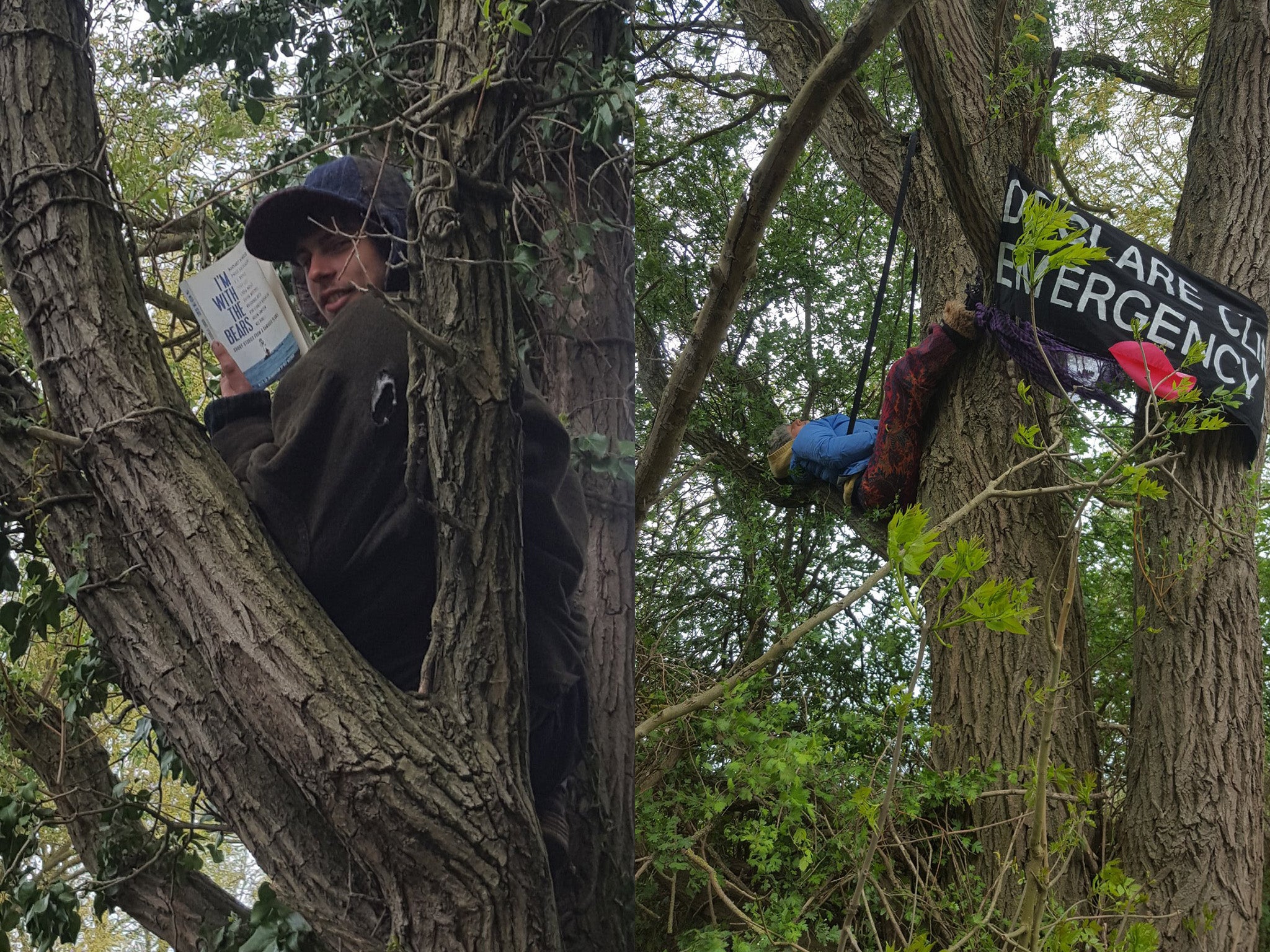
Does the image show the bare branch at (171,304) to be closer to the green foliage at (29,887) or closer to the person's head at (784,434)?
the green foliage at (29,887)

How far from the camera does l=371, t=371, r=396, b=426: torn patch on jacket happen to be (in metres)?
1.87

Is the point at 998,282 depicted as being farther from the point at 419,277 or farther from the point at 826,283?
the point at 419,277

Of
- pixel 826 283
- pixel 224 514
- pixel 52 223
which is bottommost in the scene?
pixel 224 514

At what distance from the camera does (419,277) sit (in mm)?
1758

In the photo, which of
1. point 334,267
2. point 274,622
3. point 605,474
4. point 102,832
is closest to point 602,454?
point 605,474

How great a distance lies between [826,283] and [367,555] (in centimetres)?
327

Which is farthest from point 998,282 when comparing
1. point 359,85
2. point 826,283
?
point 359,85

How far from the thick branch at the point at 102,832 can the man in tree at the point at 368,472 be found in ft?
2.04

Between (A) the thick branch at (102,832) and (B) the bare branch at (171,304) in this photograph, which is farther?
(B) the bare branch at (171,304)

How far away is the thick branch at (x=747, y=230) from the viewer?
6.38 ft

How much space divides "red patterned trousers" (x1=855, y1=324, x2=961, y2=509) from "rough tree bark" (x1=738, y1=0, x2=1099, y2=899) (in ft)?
0.20

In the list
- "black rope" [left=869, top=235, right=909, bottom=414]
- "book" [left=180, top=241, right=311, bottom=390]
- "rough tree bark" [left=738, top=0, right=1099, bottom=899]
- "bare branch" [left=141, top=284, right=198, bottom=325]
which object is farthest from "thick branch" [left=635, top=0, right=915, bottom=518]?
"black rope" [left=869, top=235, right=909, bottom=414]

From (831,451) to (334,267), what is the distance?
2.20m

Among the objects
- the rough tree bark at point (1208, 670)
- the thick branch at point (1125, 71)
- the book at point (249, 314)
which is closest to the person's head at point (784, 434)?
the rough tree bark at point (1208, 670)
